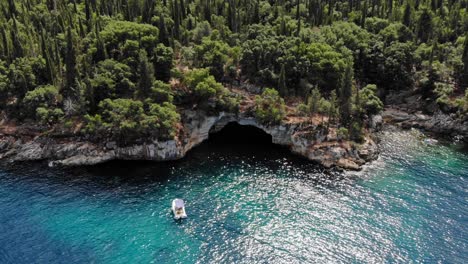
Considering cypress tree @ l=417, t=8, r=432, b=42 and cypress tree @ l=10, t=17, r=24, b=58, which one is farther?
cypress tree @ l=417, t=8, r=432, b=42

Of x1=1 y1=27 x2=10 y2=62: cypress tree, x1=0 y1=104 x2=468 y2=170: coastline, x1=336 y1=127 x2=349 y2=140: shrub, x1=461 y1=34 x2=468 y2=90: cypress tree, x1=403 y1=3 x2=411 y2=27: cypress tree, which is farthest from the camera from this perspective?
x1=403 y1=3 x2=411 y2=27: cypress tree

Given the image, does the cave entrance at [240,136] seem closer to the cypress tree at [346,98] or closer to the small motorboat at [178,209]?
the cypress tree at [346,98]

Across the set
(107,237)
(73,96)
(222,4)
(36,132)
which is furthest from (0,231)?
(222,4)

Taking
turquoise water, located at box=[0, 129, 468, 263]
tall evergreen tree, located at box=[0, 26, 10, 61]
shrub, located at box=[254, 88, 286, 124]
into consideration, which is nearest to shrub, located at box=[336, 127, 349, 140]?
turquoise water, located at box=[0, 129, 468, 263]

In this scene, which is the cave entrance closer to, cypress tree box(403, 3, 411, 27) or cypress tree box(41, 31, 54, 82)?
cypress tree box(41, 31, 54, 82)

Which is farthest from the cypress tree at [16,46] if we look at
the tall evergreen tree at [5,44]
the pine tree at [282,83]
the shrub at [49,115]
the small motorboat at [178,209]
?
the pine tree at [282,83]

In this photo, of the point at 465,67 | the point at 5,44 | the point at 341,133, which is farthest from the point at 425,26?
the point at 5,44
